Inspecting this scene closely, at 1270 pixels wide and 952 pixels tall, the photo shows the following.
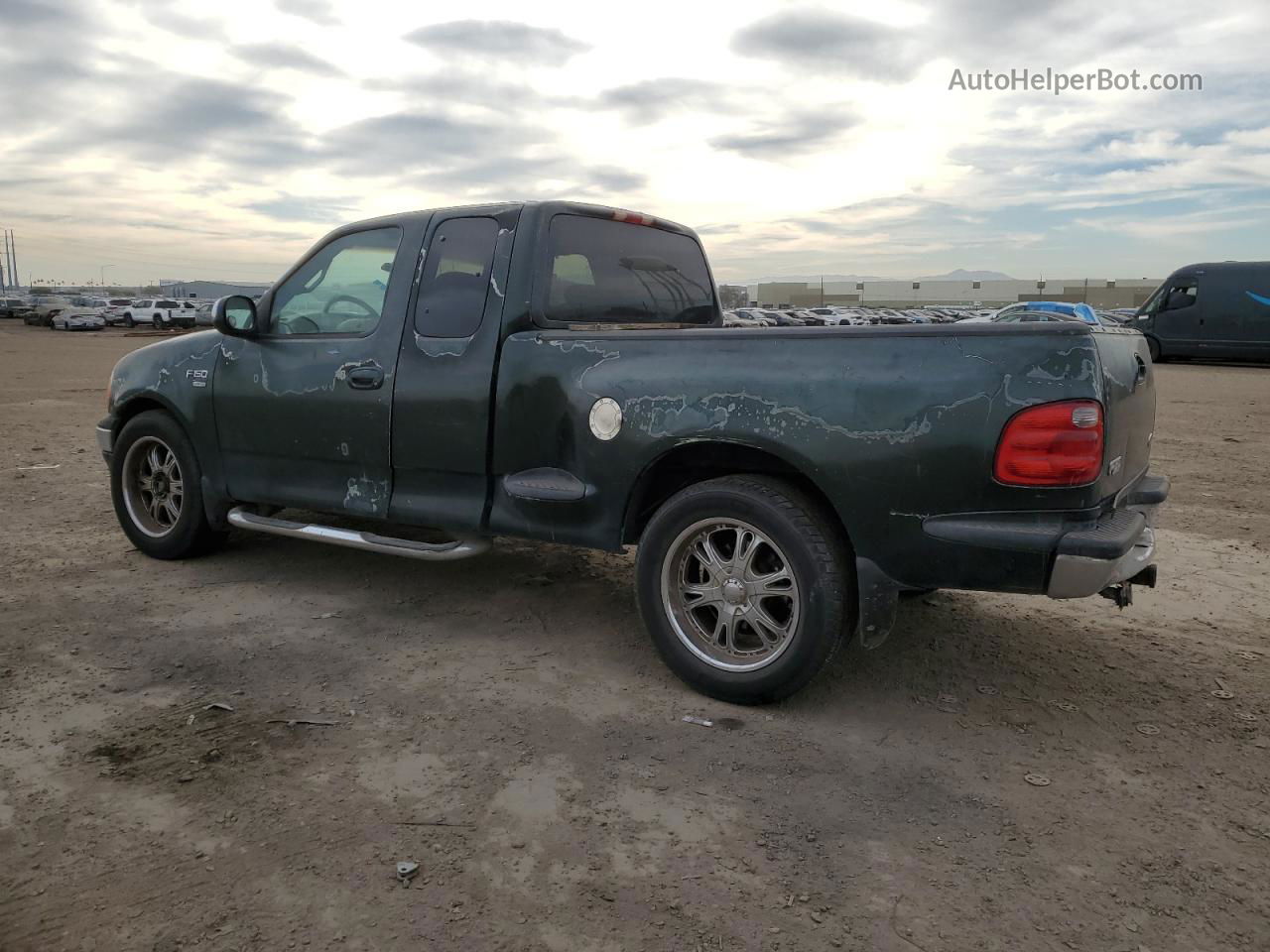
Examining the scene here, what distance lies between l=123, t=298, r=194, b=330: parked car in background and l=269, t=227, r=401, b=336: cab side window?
166 ft

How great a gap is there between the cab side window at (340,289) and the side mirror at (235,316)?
4.5 inches

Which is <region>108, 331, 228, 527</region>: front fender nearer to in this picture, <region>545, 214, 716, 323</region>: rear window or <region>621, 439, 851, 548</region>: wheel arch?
<region>545, 214, 716, 323</region>: rear window

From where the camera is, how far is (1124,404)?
332 cm

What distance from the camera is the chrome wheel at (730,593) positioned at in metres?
3.67

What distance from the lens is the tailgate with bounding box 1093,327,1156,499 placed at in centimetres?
316

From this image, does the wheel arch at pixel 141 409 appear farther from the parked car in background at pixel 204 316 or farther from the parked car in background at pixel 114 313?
the parked car in background at pixel 114 313

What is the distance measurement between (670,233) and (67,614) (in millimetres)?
3608

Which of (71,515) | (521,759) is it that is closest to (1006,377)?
(521,759)

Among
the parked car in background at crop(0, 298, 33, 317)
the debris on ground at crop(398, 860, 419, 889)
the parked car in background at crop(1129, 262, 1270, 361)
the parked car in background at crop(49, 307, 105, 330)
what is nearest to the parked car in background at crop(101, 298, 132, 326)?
the parked car in background at crop(49, 307, 105, 330)

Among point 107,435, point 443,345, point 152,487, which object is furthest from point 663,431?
point 107,435

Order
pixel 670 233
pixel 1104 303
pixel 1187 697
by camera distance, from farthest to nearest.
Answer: pixel 1104 303 → pixel 670 233 → pixel 1187 697

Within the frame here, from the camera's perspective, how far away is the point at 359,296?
15.9 ft

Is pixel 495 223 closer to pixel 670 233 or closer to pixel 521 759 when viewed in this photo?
pixel 670 233

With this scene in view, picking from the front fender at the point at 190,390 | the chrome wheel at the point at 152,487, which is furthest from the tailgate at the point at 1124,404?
the chrome wheel at the point at 152,487
